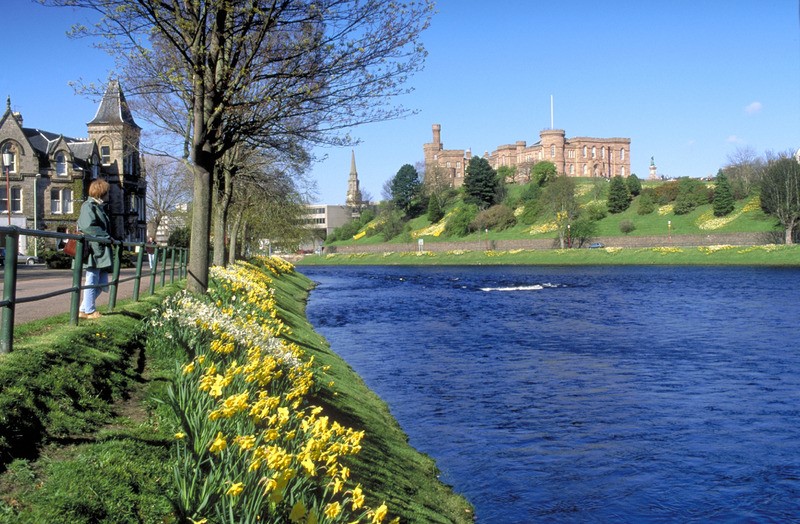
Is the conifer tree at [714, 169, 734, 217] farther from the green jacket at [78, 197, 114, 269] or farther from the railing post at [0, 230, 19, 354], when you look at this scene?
the railing post at [0, 230, 19, 354]

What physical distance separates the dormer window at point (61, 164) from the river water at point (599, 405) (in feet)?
120

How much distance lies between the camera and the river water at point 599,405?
1052 cm

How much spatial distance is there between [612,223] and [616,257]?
2484cm

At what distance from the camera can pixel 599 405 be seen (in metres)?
15.7

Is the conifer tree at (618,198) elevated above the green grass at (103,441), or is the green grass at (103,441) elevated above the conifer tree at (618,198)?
the conifer tree at (618,198)

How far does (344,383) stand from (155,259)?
5668mm

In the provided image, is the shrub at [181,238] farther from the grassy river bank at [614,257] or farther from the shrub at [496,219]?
the shrub at [496,219]

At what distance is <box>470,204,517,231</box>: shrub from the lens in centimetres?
13138

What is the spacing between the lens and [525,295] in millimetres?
46000

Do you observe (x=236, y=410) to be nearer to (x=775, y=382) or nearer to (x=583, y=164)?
(x=775, y=382)

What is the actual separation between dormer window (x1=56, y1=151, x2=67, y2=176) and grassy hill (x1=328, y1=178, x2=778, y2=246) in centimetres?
7138

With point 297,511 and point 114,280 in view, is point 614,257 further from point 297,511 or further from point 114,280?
point 297,511

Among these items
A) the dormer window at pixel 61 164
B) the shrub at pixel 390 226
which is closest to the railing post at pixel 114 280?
the dormer window at pixel 61 164

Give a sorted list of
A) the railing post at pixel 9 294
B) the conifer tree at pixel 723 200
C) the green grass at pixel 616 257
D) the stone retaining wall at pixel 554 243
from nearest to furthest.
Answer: the railing post at pixel 9 294
the green grass at pixel 616 257
the stone retaining wall at pixel 554 243
the conifer tree at pixel 723 200
